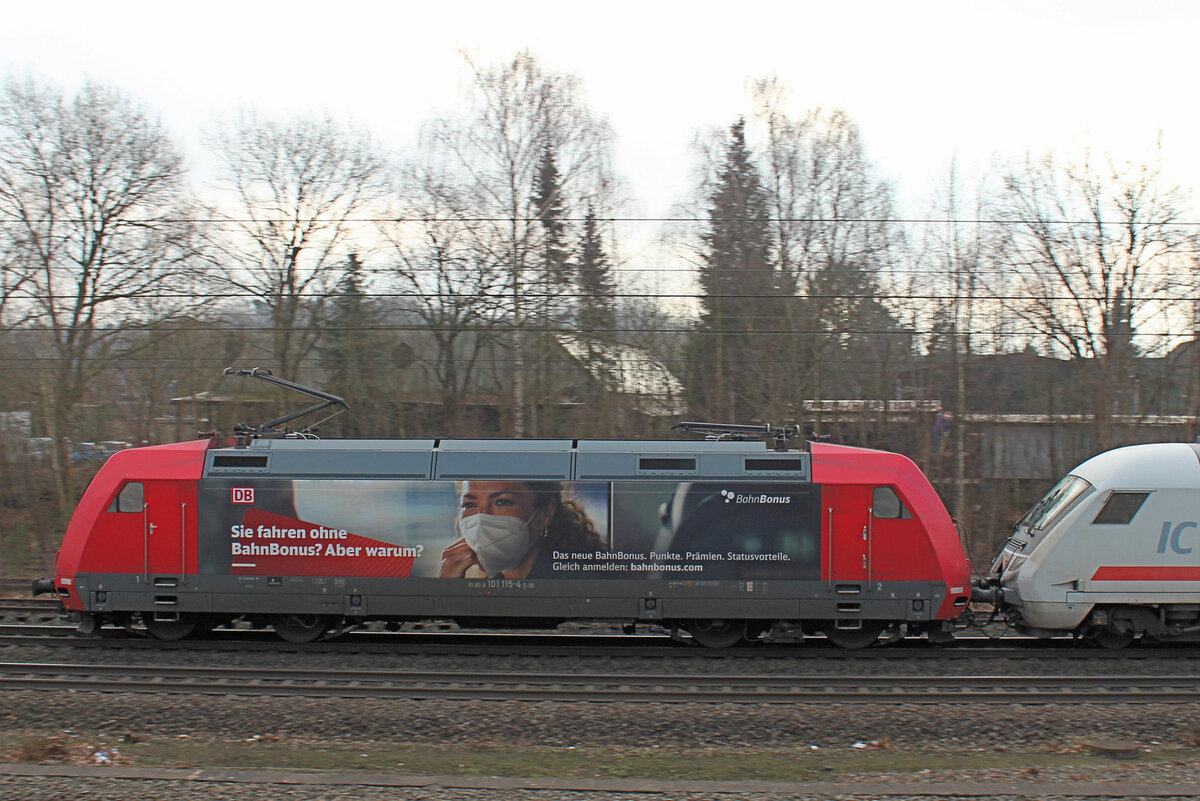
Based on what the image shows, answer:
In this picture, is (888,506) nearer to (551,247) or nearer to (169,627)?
(169,627)

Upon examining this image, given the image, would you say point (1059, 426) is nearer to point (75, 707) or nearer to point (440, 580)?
point (440, 580)

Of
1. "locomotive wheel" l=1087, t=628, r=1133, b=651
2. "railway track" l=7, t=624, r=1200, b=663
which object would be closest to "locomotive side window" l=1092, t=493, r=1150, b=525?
"locomotive wheel" l=1087, t=628, r=1133, b=651

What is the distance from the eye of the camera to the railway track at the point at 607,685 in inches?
371

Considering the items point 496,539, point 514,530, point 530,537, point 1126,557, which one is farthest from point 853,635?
point 496,539

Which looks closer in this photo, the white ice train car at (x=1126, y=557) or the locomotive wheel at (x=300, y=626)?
the white ice train car at (x=1126, y=557)

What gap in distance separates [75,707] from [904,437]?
17643mm

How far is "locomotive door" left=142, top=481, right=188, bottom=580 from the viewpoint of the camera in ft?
37.4

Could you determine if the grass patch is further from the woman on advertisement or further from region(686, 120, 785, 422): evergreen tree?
region(686, 120, 785, 422): evergreen tree

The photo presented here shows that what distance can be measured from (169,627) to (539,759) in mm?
6947

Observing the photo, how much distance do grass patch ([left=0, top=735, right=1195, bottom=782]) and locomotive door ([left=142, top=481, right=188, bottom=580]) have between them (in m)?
3.64

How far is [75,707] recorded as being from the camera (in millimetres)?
8969

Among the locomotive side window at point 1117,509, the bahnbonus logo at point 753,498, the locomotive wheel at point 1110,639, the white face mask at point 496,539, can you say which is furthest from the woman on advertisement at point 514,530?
the locomotive wheel at point 1110,639

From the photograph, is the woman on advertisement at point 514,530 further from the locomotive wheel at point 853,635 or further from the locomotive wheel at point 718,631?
the locomotive wheel at point 853,635

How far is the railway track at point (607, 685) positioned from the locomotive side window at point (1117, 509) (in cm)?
190
